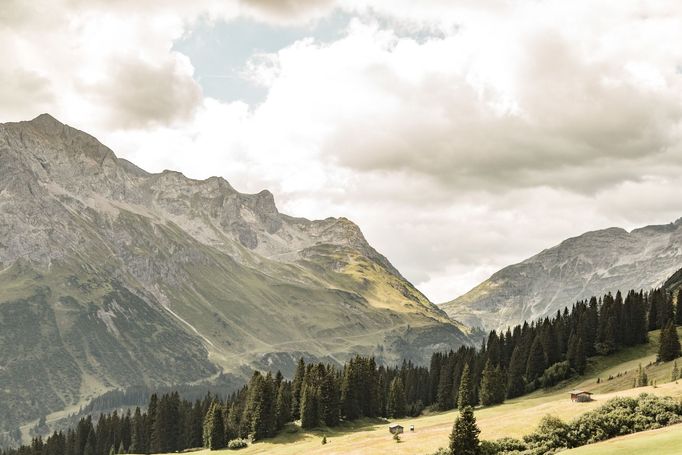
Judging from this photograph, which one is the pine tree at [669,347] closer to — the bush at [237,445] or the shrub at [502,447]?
the shrub at [502,447]

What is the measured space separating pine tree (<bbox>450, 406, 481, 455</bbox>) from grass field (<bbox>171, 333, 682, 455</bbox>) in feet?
34.7

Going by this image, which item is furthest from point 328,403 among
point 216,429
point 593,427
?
point 593,427

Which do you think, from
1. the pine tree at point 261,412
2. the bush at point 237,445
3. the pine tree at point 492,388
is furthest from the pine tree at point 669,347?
the bush at point 237,445

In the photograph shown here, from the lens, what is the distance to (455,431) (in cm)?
8800

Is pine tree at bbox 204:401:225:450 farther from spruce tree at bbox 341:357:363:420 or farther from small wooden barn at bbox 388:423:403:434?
small wooden barn at bbox 388:423:403:434

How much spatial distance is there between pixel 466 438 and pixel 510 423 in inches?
827

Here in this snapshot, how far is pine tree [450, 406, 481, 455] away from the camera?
8681 cm

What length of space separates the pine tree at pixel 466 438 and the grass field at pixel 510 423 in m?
10.6

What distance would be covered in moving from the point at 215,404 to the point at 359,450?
84.1 m

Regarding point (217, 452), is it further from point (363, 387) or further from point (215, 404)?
point (363, 387)

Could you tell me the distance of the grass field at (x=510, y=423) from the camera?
101625 mm

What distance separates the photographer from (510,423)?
106 meters

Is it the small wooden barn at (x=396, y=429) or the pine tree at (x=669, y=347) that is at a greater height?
the pine tree at (x=669, y=347)

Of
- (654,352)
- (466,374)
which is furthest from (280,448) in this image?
(654,352)
